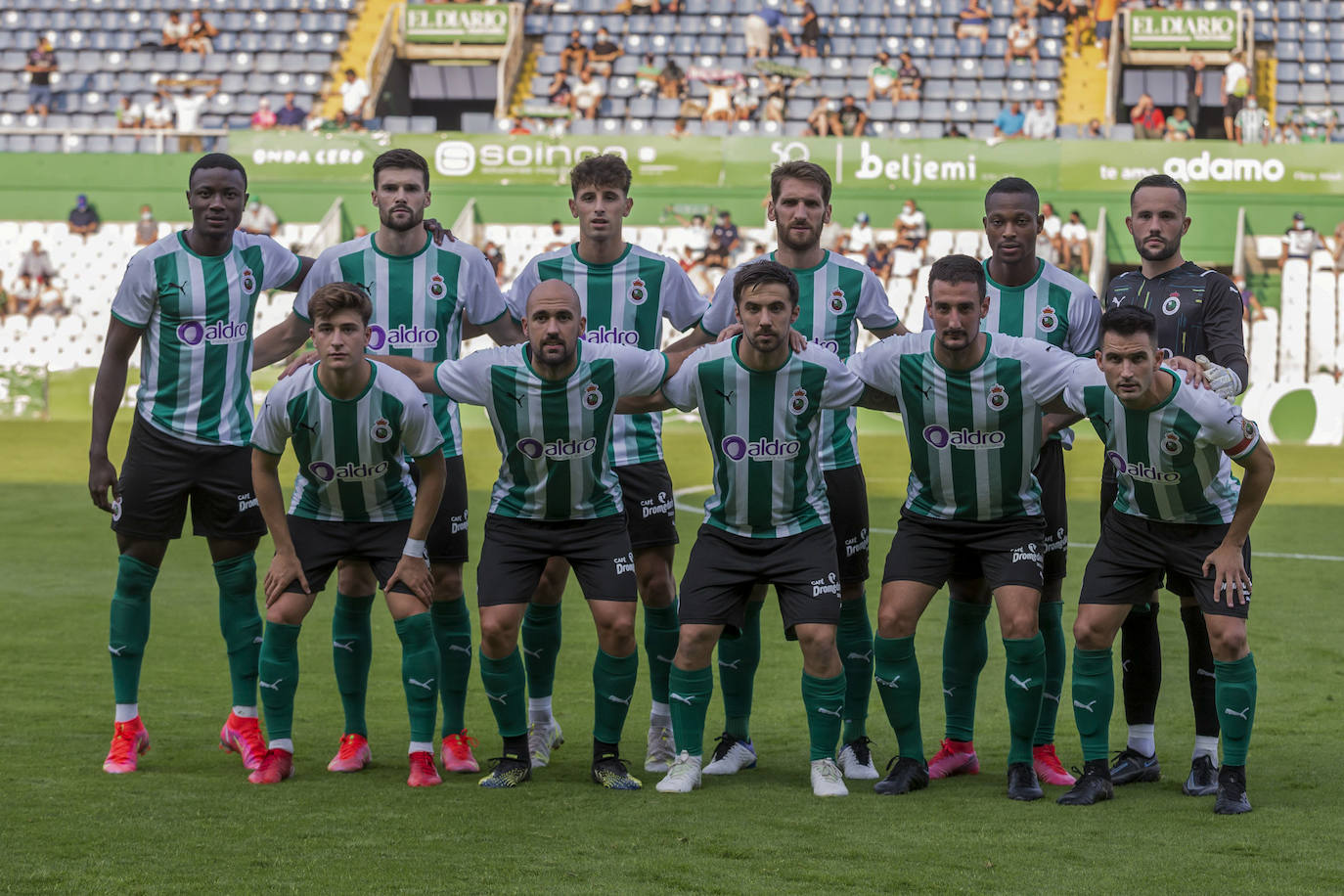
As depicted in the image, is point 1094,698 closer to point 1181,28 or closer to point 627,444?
point 627,444

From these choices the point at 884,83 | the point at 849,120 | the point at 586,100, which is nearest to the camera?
the point at 849,120

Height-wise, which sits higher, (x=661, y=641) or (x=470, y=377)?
(x=470, y=377)

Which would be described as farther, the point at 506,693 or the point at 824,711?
the point at 506,693

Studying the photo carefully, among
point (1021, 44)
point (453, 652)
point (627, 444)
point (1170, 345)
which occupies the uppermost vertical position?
point (1021, 44)

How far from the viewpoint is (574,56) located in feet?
97.7

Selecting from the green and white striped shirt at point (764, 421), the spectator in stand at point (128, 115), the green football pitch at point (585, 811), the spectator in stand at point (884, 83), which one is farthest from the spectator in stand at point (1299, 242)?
the green and white striped shirt at point (764, 421)

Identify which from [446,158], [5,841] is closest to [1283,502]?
[5,841]

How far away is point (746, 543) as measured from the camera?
212 inches

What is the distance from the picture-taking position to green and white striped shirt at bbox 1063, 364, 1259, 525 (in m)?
5.00

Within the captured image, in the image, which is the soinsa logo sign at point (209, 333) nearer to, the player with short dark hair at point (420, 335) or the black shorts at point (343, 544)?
the player with short dark hair at point (420, 335)

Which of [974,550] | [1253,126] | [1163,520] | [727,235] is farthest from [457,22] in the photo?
[1163,520]

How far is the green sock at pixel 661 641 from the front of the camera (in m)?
6.09

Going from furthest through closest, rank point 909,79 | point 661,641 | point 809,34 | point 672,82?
1. point 809,34
2. point 672,82
3. point 909,79
4. point 661,641

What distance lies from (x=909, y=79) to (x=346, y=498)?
25042 mm
